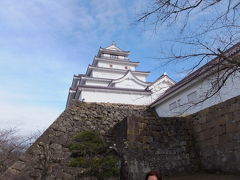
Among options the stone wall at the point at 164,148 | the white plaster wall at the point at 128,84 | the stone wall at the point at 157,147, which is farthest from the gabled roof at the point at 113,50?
the stone wall at the point at 157,147

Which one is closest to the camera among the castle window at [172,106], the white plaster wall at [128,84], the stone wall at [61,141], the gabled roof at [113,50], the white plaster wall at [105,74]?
the stone wall at [61,141]

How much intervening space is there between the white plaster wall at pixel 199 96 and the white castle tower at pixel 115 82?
Result: 1.71 m

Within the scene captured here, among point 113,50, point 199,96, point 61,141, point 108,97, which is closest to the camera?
point 61,141

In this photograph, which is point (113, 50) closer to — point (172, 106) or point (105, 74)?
point (105, 74)

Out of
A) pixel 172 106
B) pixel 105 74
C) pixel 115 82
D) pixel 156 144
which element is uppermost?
pixel 105 74

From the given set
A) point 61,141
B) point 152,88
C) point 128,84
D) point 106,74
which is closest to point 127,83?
point 128,84

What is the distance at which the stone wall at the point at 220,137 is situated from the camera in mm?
5551

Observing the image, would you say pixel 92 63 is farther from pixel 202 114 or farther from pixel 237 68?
pixel 237 68

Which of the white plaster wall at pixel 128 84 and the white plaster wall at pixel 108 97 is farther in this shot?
the white plaster wall at pixel 128 84

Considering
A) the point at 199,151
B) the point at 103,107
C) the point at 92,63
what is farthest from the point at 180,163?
the point at 92,63

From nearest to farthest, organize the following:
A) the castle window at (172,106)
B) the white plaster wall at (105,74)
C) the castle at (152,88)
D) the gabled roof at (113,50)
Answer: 1. the castle at (152,88)
2. the castle window at (172,106)
3. the white plaster wall at (105,74)
4. the gabled roof at (113,50)

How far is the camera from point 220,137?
602 centimetres

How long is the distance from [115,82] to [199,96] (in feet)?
38.5

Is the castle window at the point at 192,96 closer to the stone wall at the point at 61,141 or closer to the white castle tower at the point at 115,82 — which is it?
the stone wall at the point at 61,141
